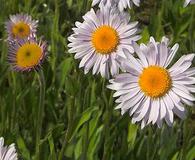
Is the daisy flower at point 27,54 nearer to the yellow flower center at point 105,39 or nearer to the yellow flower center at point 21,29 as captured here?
the yellow flower center at point 105,39

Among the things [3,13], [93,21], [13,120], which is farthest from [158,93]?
[3,13]

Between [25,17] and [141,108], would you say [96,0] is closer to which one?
[141,108]

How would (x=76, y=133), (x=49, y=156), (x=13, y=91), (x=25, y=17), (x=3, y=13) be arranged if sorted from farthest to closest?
A: 1. (x=3, y=13)
2. (x=25, y=17)
3. (x=13, y=91)
4. (x=76, y=133)
5. (x=49, y=156)

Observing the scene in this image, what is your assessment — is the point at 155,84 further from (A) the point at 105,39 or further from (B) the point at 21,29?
(B) the point at 21,29

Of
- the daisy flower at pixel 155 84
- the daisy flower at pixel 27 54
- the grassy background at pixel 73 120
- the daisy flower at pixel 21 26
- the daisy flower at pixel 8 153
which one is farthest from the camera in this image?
the daisy flower at pixel 21 26

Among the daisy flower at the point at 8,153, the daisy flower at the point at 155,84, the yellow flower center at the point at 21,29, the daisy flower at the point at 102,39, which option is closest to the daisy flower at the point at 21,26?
the yellow flower center at the point at 21,29
